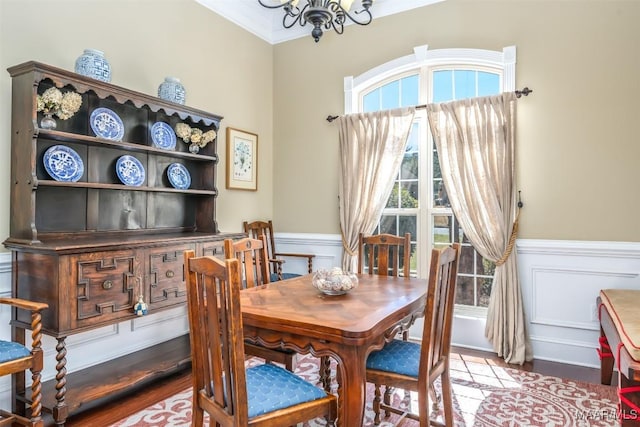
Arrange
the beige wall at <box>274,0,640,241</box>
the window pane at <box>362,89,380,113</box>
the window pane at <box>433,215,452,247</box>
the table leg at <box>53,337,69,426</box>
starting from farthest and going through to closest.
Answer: the window pane at <box>362,89,380,113</box> → the window pane at <box>433,215,452,247</box> → the beige wall at <box>274,0,640,241</box> → the table leg at <box>53,337,69,426</box>

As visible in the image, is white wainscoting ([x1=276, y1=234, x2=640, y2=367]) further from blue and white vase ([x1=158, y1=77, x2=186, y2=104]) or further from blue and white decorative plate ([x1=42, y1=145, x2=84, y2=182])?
blue and white decorative plate ([x1=42, y1=145, x2=84, y2=182])

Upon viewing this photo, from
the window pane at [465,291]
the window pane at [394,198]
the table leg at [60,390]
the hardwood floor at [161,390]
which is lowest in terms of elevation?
the hardwood floor at [161,390]

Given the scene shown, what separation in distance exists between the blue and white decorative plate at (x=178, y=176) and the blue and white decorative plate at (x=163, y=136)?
0.63 feet

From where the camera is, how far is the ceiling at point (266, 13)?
3.91 meters

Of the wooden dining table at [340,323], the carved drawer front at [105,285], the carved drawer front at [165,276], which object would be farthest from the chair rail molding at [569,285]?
the carved drawer front at [105,285]

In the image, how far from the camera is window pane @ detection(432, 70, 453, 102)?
149 inches

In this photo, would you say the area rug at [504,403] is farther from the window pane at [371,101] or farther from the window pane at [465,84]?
the window pane at [371,101]

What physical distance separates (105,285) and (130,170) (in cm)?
99

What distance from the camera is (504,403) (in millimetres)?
2562

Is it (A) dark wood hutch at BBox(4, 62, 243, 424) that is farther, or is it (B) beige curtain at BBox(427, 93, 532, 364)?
(B) beige curtain at BBox(427, 93, 532, 364)

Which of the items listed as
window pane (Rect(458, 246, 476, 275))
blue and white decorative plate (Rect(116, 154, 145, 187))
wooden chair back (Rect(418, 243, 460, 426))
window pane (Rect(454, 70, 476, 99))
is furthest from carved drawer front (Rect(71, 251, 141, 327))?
window pane (Rect(454, 70, 476, 99))

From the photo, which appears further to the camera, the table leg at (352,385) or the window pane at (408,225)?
the window pane at (408,225)

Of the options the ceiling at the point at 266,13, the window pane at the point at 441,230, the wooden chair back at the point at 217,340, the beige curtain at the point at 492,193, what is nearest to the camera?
the wooden chair back at the point at 217,340

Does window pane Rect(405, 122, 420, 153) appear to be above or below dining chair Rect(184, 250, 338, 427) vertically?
above
